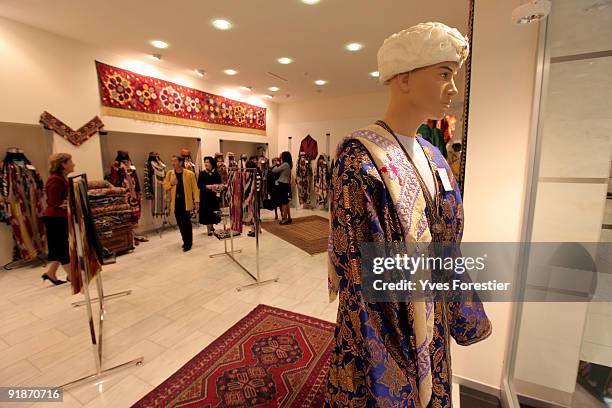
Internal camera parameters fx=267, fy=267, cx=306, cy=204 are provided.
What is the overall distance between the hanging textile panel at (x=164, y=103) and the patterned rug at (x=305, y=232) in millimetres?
2695

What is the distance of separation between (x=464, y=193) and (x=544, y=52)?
2.54 feet

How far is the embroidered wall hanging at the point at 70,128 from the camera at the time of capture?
357 centimetres

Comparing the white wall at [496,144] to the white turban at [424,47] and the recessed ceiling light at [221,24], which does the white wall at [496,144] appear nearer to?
the white turban at [424,47]

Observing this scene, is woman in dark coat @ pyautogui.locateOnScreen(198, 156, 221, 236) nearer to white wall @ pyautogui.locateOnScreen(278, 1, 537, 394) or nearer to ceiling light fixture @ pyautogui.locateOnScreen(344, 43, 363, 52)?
ceiling light fixture @ pyautogui.locateOnScreen(344, 43, 363, 52)

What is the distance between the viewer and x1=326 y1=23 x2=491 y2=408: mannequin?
0.79 m

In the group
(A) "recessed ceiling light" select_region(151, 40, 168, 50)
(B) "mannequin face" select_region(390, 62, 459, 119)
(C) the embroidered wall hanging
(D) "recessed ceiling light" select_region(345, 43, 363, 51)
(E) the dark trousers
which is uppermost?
(D) "recessed ceiling light" select_region(345, 43, 363, 51)

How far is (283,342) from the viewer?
2.20m

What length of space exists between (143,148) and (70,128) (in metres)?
1.57

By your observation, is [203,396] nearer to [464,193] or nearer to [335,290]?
[335,290]

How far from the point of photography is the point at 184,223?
4312mm

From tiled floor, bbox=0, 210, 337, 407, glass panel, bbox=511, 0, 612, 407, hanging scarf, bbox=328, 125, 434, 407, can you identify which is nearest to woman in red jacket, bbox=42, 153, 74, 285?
tiled floor, bbox=0, 210, 337, 407

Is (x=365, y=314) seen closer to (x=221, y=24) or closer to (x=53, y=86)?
(x=221, y=24)

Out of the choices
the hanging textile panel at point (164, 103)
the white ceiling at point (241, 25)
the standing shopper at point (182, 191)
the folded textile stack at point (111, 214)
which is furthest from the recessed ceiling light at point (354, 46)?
the folded textile stack at point (111, 214)

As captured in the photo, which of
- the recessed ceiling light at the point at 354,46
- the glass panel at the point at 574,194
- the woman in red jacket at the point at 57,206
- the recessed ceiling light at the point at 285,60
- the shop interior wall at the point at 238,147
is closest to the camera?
the glass panel at the point at 574,194
